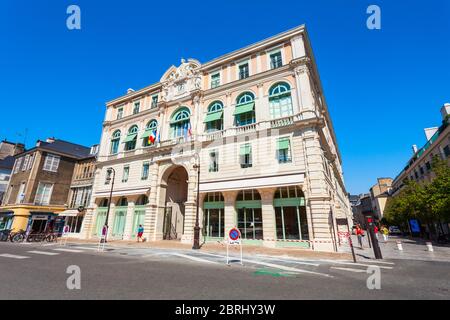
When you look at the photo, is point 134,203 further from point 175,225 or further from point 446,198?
point 446,198

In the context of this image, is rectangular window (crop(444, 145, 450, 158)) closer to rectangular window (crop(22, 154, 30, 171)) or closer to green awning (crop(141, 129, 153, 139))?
green awning (crop(141, 129, 153, 139))

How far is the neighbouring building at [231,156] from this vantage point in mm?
15688

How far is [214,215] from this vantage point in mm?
18625

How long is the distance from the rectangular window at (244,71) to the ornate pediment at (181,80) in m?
4.51

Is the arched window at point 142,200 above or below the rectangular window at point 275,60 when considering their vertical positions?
below

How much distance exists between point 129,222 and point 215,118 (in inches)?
551

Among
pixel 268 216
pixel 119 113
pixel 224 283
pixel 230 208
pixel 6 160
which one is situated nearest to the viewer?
pixel 224 283

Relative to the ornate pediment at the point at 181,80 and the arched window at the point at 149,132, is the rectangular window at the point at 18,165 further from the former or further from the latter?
the ornate pediment at the point at 181,80

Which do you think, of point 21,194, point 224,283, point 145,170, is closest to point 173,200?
point 145,170

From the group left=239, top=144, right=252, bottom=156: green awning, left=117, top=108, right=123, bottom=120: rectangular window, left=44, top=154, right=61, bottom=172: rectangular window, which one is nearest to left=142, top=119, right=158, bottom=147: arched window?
left=117, top=108, right=123, bottom=120: rectangular window

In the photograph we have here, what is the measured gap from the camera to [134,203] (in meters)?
23.0

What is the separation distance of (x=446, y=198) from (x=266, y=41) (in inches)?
786

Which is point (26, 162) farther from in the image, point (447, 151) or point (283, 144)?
point (447, 151)

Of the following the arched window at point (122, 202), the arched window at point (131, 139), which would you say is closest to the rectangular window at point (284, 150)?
the arched window at point (131, 139)
